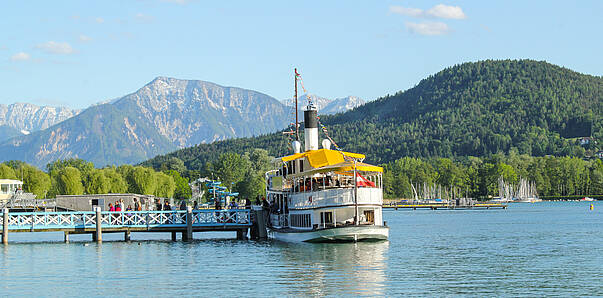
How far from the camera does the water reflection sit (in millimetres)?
37562

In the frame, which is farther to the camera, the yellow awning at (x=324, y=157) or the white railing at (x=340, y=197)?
the yellow awning at (x=324, y=157)

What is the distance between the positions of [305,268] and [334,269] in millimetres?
1902

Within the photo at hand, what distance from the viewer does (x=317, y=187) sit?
2324 inches

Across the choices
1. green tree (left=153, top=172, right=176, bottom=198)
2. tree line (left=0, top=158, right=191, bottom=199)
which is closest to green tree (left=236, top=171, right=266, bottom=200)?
green tree (left=153, top=172, right=176, bottom=198)

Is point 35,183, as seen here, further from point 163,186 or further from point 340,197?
point 340,197

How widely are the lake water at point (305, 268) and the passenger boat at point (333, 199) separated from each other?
1.12 metres

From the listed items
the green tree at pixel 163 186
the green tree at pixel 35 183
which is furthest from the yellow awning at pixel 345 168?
the green tree at pixel 163 186

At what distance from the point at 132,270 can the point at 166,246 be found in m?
18.5

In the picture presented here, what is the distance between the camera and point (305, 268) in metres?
45.7

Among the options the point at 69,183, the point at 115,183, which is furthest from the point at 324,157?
the point at 115,183

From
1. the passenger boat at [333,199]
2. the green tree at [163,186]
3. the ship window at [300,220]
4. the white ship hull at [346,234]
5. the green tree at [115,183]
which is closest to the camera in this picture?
the passenger boat at [333,199]

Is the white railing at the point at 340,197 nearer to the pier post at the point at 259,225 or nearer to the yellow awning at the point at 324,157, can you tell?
the yellow awning at the point at 324,157

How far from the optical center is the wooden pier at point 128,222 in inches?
2596

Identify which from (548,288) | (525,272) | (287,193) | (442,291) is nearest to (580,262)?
(525,272)
